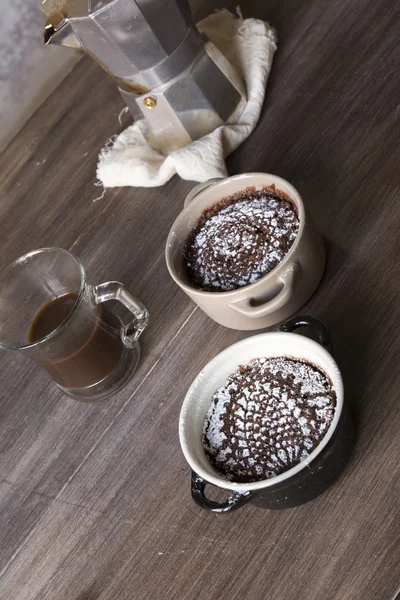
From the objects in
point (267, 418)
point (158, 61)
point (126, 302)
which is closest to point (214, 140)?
point (158, 61)

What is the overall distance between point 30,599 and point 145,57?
65 centimetres

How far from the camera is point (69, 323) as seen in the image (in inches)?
32.2

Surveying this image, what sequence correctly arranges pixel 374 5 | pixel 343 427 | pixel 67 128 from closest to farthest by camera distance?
pixel 343 427, pixel 374 5, pixel 67 128

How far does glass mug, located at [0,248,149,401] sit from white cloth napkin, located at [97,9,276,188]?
22cm

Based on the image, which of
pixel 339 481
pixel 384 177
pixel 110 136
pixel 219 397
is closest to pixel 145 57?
pixel 110 136

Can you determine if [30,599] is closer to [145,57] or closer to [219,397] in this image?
[219,397]

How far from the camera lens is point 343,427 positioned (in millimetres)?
675

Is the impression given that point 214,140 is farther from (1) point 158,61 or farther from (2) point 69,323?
(2) point 69,323

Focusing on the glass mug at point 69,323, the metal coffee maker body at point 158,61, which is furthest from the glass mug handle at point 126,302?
the metal coffee maker body at point 158,61

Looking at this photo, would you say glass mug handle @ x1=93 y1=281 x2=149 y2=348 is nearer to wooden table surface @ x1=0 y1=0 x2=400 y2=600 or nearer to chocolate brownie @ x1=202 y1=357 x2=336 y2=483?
wooden table surface @ x1=0 y1=0 x2=400 y2=600

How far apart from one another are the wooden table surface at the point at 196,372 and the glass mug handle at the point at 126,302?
0.12 feet

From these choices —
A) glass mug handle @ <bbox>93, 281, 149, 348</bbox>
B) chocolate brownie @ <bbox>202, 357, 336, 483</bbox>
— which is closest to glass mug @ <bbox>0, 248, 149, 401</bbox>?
glass mug handle @ <bbox>93, 281, 149, 348</bbox>

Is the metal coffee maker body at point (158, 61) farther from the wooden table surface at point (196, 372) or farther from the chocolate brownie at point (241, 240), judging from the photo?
the chocolate brownie at point (241, 240)

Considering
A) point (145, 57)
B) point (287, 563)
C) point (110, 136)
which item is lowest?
point (287, 563)
